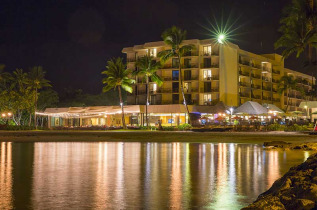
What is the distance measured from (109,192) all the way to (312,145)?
13601 mm

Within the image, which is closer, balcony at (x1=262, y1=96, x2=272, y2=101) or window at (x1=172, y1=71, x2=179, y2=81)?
window at (x1=172, y1=71, x2=179, y2=81)

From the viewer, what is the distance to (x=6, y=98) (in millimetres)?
70000

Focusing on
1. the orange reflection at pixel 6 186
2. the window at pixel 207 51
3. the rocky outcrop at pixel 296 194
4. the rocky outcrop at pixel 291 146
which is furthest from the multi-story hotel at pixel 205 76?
the rocky outcrop at pixel 296 194

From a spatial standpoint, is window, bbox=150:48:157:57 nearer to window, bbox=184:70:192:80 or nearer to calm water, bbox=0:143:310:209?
window, bbox=184:70:192:80

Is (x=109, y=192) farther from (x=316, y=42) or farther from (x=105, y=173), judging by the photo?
(x=316, y=42)

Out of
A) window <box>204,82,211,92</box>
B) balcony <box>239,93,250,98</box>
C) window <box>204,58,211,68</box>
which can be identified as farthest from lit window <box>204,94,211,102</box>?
balcony <box>239,93,250,98</box>

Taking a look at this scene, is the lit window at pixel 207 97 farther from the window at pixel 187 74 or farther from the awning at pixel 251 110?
the awning at pixel 251 110

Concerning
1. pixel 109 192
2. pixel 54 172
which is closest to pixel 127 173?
pixel 54 172

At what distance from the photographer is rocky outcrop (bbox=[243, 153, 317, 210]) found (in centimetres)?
511

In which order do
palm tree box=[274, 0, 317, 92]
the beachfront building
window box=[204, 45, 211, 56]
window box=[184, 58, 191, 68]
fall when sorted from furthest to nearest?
window box=[184, 58, 191, 68] → window box=[204, 45, 211, 56] → the beachfront building → palm tree box=[274, 0, 317, 92]

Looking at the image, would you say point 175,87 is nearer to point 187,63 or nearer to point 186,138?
point 187,63

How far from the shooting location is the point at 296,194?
5.48 meters

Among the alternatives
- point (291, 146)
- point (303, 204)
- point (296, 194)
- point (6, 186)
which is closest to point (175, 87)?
point (291, 146)

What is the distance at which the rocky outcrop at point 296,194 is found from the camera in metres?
5.11
